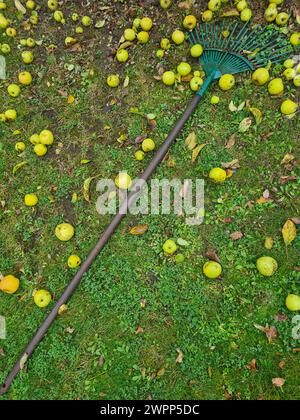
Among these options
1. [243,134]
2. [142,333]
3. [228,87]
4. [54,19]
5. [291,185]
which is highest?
[54,19]

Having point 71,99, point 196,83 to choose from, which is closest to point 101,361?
point 71,99

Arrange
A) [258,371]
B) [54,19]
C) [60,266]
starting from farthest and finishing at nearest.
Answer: [54,19] → [60,266] → [258,371]

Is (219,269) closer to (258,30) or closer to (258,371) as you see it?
(258,371)

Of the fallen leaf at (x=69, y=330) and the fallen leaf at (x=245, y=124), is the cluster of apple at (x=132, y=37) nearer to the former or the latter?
the fallen leaf at (x=245, y=124)

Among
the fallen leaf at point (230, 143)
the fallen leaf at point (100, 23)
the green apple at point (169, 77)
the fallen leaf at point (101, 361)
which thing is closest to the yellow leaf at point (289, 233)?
the fallen leaf at point (230, 143)

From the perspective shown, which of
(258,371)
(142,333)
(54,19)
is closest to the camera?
(258,371)

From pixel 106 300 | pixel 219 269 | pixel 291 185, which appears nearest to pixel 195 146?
pixel 291 185

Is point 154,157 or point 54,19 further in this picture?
point 54,19
